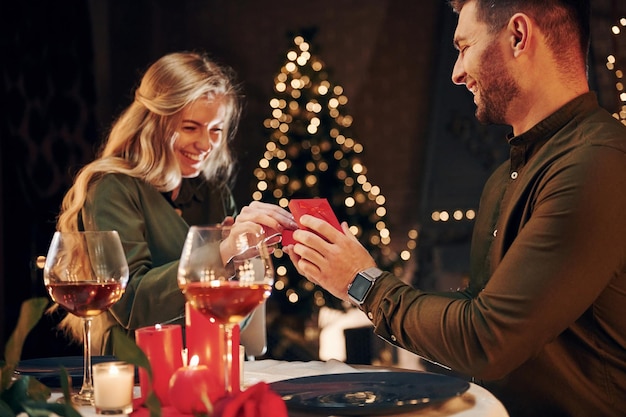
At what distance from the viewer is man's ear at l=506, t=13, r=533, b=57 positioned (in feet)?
5.59

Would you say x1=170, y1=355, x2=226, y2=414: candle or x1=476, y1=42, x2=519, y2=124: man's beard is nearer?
x1=170, y1=355, x2=226, y2=414: candle

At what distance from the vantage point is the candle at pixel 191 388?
1210 millimetres

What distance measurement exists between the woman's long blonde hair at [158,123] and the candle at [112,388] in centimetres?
140

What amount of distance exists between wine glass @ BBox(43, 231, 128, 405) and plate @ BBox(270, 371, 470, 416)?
31 cm

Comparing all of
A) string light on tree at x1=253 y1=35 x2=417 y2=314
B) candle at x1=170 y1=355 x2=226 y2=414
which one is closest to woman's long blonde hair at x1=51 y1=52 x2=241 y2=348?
candle at x1=170 y1=355 x2=226 y2=414

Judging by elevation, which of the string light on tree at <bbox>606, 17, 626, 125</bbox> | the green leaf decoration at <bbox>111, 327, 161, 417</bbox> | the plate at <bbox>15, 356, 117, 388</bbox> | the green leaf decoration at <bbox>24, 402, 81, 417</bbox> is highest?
the string light on tree at <bbox>606, 17, 626, 125</bbox>

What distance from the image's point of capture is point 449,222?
5750 mm

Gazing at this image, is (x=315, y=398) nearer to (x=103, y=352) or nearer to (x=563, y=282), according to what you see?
(x=563, y=282)

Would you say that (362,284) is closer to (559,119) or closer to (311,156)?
(559,119)

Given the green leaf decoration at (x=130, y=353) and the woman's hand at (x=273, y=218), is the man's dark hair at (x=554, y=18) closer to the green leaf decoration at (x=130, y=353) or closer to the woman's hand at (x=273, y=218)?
the woman's hand at (x=273, y=218)

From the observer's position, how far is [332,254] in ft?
5.57

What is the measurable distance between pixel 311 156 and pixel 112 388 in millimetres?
4077

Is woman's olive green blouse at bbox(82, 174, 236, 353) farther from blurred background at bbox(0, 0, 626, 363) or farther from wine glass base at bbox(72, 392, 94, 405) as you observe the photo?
blurred background at bbox(0, 0, 626, 363)

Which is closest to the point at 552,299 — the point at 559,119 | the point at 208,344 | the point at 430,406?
the point at 430,406
